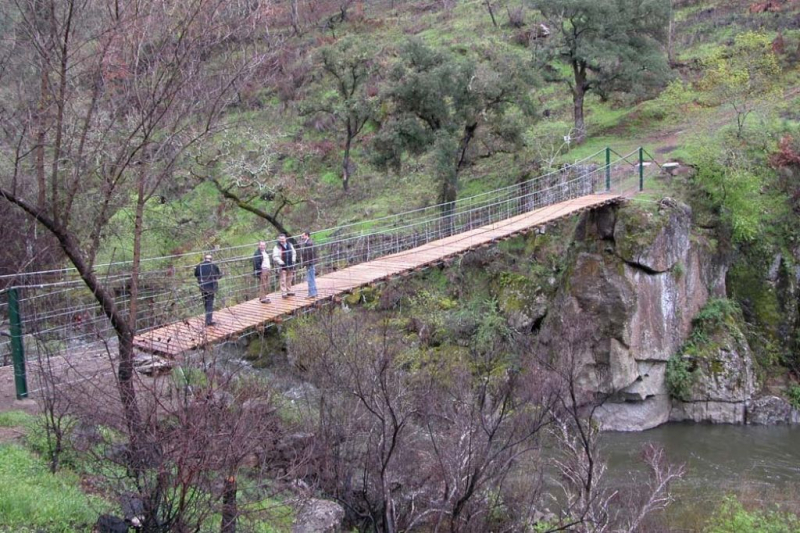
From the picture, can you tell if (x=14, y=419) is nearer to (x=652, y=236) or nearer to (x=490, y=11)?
(x=652, y=236)

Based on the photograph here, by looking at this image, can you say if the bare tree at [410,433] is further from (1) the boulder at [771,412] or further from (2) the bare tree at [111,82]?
(1) the boulder at [771,412]

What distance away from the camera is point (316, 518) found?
279 inches

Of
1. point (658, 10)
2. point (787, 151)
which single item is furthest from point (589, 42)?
point (787, 151)

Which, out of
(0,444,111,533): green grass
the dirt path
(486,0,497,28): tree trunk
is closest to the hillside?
(0,444,111,533): green grass

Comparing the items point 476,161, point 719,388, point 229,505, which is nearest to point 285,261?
point 229,505

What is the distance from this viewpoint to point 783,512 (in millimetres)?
10516

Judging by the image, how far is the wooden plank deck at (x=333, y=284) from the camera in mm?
7145

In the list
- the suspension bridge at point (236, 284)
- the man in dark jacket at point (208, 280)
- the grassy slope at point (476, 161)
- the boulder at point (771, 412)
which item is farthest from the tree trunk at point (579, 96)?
the man in dark jacket at point (208, 280)

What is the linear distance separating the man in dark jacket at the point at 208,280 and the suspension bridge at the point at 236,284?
123 mm

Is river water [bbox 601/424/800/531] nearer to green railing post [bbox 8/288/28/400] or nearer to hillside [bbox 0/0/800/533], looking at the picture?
hillside [bbox 0/0/800/533]

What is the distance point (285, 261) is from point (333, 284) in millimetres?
898

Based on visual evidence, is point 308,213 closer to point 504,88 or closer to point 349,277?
point 504,88

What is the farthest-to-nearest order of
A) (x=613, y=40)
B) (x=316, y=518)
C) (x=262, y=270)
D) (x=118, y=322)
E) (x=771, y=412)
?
(x=613, y=40)
(x=771, y=412)
(x=262, y=270)
(x=316, y=518)
(x=118, y=322)

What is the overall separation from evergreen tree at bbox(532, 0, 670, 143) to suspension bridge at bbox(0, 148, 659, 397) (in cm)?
257
